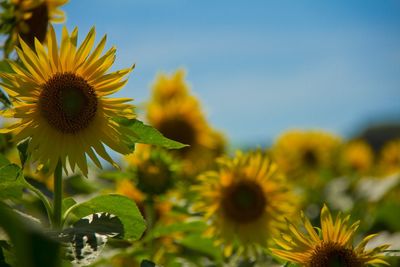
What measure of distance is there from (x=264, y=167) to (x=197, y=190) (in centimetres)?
32

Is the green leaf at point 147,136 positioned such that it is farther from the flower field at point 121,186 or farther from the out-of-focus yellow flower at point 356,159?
the out-of-focus yellow flower at point 356,159

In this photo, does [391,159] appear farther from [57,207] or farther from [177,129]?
[57,207]

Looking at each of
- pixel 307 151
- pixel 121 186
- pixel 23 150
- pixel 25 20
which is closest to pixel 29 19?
pixel 25 20

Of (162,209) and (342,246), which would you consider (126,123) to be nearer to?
(342,246)

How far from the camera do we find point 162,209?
285 cm

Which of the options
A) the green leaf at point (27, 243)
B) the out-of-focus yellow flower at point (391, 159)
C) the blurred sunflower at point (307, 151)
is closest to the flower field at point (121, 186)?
→ the green leaf at point (27, 243)

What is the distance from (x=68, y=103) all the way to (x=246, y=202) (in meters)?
1.16

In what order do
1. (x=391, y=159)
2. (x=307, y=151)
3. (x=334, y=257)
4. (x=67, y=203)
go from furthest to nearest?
(x=391, y=159) → (x=307, y=151) → (x=67, y=203) → (x=334, y=257)

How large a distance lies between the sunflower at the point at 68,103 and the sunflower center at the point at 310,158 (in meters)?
3.82

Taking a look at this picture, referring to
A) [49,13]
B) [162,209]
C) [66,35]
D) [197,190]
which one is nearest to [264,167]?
[197,190]

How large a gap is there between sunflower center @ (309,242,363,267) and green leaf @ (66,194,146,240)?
1.38 ft

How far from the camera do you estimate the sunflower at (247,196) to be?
262cm

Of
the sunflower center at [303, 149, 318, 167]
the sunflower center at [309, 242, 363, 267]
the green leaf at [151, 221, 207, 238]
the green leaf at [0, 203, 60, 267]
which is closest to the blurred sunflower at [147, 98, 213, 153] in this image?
the green leaf at [151, 221, 207, 238]

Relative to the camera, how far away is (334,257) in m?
1.42
